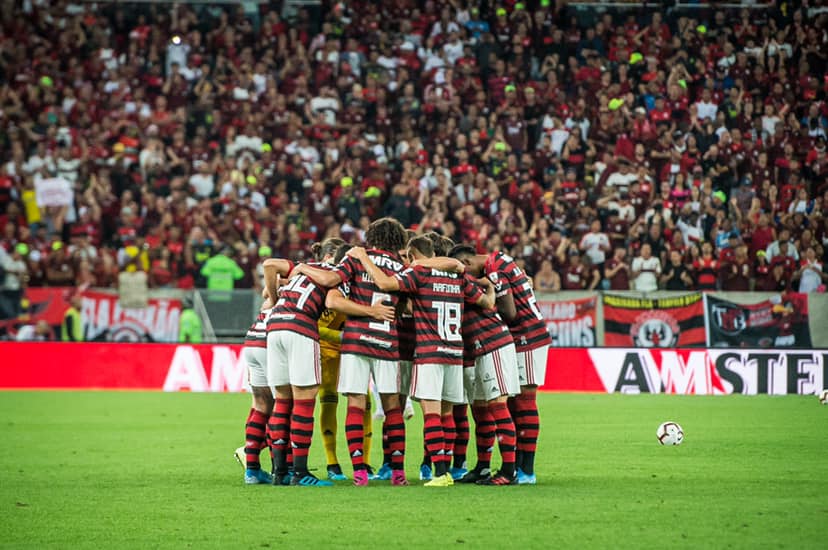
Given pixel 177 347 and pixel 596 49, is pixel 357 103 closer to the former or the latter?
pixel 596 49

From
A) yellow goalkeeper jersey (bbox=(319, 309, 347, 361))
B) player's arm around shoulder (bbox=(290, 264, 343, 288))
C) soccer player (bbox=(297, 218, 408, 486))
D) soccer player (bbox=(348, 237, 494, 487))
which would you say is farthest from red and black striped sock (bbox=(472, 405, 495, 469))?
player's arm around shoulder (bbox=(290, 264, 343, 288))

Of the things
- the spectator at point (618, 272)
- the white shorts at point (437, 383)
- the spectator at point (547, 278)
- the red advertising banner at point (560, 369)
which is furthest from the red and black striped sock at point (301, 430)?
the spectator at point (618, 272)

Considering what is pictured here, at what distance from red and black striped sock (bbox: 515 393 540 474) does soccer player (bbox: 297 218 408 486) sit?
1.09 metres

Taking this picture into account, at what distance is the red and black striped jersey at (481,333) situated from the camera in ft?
35.7

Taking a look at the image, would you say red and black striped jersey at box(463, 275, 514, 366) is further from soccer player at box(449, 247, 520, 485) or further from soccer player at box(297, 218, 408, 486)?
soccer player at box(297, 218, 408, 486)

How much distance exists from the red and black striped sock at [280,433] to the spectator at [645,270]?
14.6 m

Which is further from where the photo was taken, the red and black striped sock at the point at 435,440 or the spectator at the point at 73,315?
the spectator at the point at 73,315

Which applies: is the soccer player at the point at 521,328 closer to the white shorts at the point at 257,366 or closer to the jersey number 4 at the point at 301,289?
the jersey number 4 at the point at 301,289

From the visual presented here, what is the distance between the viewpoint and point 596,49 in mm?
29859

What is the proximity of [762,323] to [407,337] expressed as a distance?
538 inches

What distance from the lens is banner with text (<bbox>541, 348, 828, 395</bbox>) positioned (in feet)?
74.9

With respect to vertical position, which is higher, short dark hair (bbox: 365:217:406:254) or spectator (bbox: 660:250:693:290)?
spectator (bbox: 660:250:693:290)

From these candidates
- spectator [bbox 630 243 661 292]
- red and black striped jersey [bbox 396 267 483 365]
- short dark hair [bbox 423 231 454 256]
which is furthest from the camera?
spectator [bbox 630 243 661 292]

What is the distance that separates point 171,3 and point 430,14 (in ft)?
21.8
